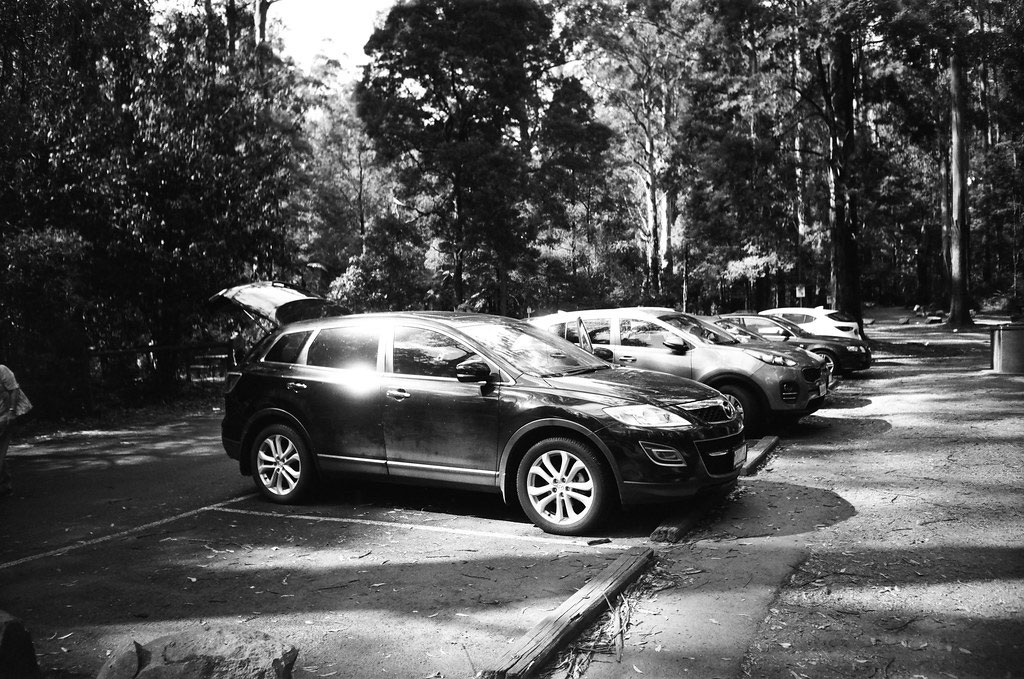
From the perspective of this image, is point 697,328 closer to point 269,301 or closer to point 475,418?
point 475,418

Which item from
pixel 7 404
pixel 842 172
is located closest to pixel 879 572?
pixel 7 404

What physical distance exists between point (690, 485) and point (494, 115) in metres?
22.4

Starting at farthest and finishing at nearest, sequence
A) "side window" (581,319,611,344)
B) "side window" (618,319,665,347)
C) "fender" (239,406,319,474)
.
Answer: "side window" (581,319,611,344) → "side window" (618,319,665,347) → "fender" (239,406,319,474)

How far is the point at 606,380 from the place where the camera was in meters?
6.43

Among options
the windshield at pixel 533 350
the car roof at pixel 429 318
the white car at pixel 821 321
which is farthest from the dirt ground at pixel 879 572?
the white car at pixel 821 321

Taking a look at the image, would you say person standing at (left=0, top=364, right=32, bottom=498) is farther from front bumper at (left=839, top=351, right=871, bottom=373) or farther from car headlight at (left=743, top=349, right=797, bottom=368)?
front bumper at (left=839, top=351, right=871, bottom=373)

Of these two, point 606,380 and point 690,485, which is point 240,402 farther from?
point 690,485

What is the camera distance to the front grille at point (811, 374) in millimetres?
10562

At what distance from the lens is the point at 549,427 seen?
604 centimetres

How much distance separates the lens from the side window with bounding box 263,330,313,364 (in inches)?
294

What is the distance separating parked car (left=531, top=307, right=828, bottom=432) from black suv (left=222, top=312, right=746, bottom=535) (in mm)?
3165

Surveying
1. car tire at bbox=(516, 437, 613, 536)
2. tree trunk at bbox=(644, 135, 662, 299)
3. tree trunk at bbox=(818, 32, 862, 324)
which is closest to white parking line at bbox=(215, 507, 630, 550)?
car tire at bbox=(516, 437, 613, 536)

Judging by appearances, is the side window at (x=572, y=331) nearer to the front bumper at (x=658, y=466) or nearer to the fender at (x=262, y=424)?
the fender at (x=262, y=424)

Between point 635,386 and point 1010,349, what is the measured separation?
14.6 m
